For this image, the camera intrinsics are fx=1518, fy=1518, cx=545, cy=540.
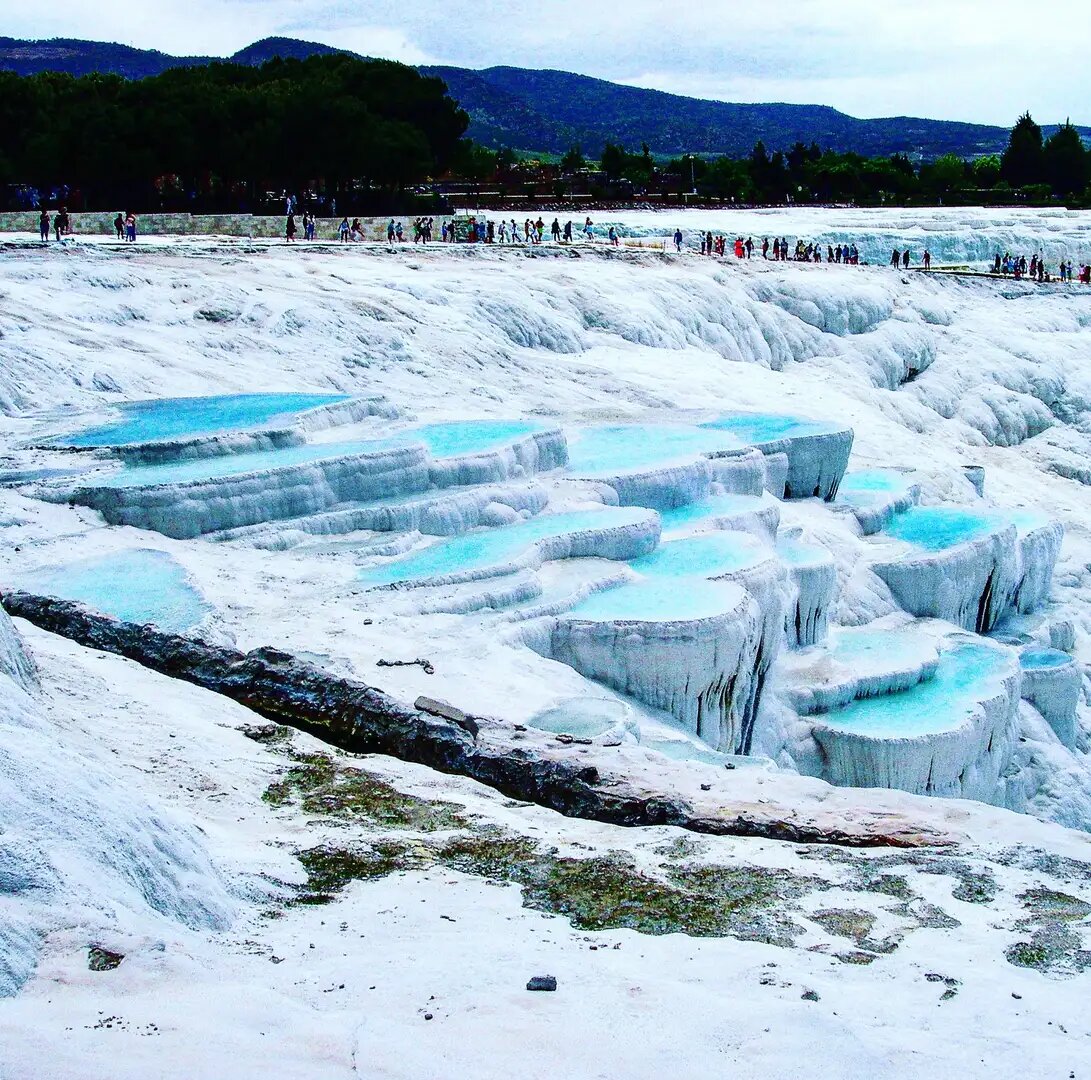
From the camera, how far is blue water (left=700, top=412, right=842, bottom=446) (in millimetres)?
16797

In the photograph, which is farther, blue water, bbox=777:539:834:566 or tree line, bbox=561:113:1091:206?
tree line, bbox=561:113:1091:206

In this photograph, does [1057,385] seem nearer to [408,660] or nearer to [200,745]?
[408,660]

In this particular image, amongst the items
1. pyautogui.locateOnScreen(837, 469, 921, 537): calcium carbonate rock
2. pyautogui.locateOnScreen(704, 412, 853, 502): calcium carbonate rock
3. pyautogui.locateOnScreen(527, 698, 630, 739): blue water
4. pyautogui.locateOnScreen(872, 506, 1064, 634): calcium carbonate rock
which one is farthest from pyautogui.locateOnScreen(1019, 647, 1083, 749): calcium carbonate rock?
pyautogui.locateOnScreen(527, 698, 630, 739): blue water

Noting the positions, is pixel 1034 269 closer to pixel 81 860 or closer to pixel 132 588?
Result: pixel 132 588

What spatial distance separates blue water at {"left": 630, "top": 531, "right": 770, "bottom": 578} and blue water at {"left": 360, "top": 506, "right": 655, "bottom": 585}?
1.19ft

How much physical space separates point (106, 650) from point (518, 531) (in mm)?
4930

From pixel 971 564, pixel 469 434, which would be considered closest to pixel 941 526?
pixel 971 564

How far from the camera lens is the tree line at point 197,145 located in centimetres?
3014

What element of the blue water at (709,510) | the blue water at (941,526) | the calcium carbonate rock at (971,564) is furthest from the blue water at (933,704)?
the blue water at (709,510)

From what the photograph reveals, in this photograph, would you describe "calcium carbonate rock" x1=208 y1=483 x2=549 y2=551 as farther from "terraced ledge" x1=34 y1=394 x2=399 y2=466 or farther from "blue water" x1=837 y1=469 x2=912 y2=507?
"blue water" x1=837 y1=469 x2=912 y2=507

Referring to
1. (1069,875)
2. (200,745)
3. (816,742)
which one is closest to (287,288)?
(816,742)

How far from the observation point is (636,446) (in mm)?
16000

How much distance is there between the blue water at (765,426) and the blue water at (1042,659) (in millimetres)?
3296

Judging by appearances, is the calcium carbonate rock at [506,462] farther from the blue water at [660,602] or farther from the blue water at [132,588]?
the blue water at [132,588]
